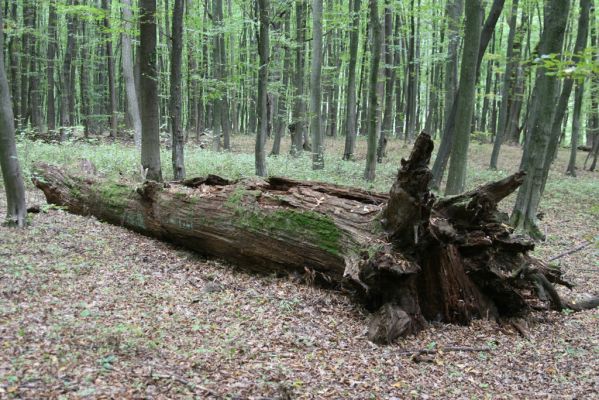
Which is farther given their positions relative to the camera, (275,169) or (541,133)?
(275,169)

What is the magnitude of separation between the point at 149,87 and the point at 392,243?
735 centimetres

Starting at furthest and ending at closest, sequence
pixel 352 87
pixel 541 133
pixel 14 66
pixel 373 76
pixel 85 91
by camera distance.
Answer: pixel 85 91 → pixel 14 66 → pixel 352 87 → pixel 373 76 → pixel 541 133

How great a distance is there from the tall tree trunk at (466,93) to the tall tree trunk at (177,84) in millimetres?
6738

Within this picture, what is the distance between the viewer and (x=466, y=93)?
9984mm

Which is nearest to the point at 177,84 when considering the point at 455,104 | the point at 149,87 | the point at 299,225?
the point at 149,87

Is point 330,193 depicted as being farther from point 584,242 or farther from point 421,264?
point 584,242

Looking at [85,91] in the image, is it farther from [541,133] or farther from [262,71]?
[541,133]

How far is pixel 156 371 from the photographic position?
392cm

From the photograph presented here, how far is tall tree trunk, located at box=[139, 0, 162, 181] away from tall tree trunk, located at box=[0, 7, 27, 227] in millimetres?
3122

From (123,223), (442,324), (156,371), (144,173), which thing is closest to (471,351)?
(442,324)

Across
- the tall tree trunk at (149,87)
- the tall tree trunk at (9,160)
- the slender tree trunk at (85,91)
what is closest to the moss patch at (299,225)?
the tall tree trunk at (9,160)

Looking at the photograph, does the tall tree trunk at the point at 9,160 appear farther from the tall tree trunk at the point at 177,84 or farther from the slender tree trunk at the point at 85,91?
the slender tree trunk at the point at 85,91

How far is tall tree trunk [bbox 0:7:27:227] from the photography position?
22.9 ft

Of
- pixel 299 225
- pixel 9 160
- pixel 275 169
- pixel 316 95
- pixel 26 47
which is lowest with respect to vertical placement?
pixel 275 169
